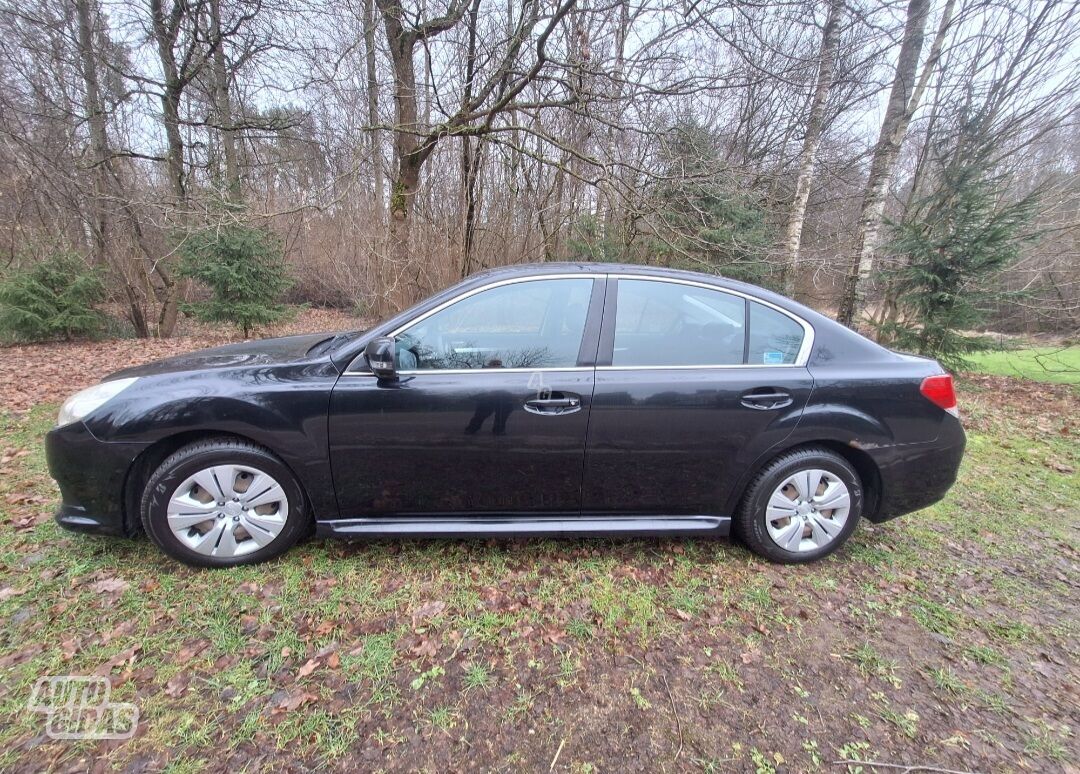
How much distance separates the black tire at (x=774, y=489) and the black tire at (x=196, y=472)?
251cm

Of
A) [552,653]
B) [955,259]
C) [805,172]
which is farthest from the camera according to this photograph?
[805,172]

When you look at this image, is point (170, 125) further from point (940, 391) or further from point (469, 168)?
point (940, 391)

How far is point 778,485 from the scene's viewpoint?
2566mm

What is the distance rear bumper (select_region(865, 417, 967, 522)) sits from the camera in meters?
2.58

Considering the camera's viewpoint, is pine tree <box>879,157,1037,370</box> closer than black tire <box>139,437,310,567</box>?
No

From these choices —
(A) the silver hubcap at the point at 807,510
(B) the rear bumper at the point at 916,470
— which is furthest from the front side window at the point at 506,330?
(B) the rear bumper at the point at 916,470

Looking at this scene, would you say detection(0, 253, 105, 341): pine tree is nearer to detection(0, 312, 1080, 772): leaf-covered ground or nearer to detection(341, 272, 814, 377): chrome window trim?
detection(0, 312, 1080, 772): leaf-covered ground

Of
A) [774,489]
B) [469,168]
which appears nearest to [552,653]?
[774,489]

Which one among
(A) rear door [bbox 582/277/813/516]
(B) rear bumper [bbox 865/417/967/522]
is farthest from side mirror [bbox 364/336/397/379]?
(B) rear bumper [bbox 865/417/967/522]

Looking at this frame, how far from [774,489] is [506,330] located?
5.82 feet

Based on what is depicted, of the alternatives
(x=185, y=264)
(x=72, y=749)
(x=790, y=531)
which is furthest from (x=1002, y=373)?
(x=185, y=264)

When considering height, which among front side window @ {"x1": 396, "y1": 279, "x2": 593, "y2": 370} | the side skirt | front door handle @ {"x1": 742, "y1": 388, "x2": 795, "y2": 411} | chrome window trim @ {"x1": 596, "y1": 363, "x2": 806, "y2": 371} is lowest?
the side skirt

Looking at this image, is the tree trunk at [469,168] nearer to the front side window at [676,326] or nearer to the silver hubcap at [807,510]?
the front side window at [676,326]

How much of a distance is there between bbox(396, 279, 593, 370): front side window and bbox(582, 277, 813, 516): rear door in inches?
7.9
